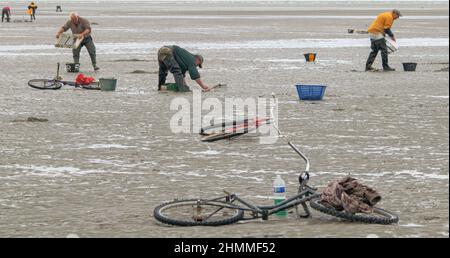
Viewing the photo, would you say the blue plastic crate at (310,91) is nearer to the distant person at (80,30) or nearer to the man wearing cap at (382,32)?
the man wearing cap at (382,32)

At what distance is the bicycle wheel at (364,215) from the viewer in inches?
346

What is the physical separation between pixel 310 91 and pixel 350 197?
35.7ft

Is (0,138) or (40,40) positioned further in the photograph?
(40,40)

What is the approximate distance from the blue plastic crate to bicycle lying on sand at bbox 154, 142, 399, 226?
33.4ft

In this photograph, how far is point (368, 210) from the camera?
29.1 feet

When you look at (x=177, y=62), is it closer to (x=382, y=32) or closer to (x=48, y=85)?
(x=48, y=85)

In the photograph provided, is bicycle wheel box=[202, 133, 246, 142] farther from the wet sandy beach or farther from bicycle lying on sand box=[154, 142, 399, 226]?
bicycle lying on sand box=[154, 142, 399, 226]

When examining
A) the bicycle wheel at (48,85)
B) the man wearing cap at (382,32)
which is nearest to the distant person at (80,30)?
the bicycle wheel at (48,85)

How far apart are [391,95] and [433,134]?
5.90 meters

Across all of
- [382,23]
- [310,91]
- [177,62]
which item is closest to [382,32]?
[382,23]

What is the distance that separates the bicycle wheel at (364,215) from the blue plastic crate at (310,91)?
10.7 metres

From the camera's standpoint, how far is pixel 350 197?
8.92m
